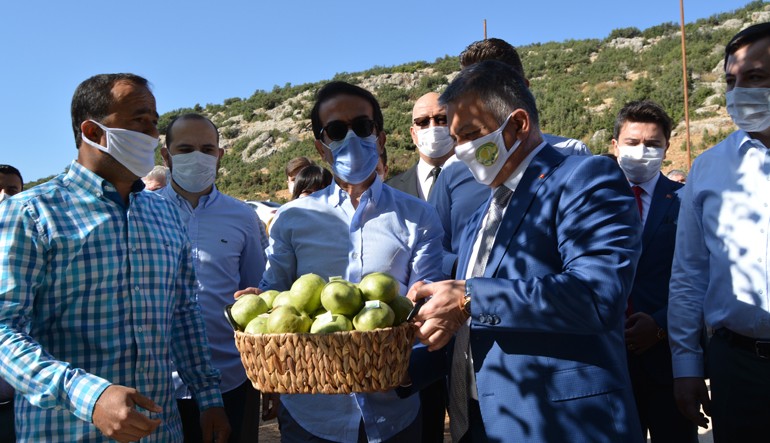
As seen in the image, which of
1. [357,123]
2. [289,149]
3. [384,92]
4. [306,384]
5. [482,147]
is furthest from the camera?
[384,92]

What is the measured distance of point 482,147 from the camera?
8.41 feet

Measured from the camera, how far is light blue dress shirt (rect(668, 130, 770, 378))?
10.2ft

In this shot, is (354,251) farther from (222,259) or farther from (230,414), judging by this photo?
(230,414)

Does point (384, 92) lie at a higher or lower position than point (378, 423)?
higher

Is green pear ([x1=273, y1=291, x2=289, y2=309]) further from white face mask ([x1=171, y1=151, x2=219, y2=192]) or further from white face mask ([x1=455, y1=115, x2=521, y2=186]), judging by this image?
white face mask ([x1=171, y1=151, x2=219, y2=192])

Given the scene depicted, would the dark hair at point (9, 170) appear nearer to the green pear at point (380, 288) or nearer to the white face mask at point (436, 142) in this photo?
the white face mask at point (436, 142)

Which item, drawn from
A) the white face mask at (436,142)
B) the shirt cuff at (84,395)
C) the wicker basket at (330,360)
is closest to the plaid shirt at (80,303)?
the shirt cuff at (84,395)

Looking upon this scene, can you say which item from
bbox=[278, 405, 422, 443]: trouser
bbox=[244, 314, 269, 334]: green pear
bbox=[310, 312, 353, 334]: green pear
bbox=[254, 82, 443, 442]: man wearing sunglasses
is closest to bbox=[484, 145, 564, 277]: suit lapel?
→ bbox=[310, 312, 353, 334]: green pear

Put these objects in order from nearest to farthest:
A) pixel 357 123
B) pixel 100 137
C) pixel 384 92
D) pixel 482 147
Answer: pixel 482 147 → pixel 100 137 → pixel 357 123 → pixel 384 92

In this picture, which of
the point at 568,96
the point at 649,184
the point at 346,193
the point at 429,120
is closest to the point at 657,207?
the point at 649,184

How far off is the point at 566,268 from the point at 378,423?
1260mm

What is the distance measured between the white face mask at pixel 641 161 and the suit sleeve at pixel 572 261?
257 centimetres

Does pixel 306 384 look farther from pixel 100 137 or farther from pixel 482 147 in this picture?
pixel 100 137

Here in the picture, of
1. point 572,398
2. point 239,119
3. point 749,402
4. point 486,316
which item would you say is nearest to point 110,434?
point 486,316
